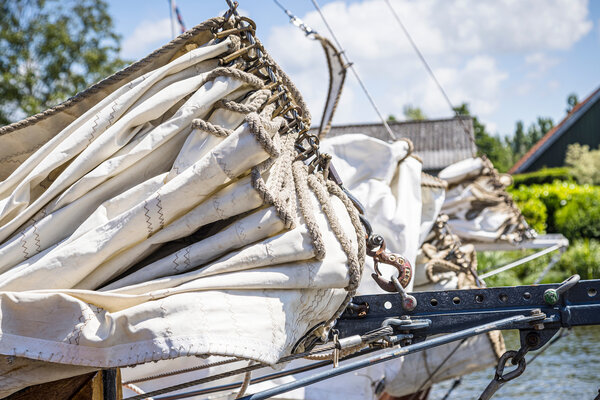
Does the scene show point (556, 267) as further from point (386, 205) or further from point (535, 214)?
point (386, 205)

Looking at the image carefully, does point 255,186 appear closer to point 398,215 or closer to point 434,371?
point 398,215

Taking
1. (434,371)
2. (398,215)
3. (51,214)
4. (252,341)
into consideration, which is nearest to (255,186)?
(252,341)

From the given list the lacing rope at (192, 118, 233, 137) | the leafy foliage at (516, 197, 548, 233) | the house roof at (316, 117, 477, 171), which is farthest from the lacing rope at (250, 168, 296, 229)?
the house roof at (316, 117, 477, 171)

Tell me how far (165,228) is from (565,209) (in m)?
18.0

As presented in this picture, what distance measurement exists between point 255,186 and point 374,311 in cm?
66

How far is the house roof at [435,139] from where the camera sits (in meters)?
28.8

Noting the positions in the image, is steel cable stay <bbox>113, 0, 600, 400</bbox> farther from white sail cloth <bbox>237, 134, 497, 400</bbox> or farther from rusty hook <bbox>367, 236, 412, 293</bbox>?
white sail cloth <bbox>237, 134, 497, 400</bbox>

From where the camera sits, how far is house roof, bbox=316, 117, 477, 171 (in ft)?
94.3

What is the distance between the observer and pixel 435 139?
2989 centimetres

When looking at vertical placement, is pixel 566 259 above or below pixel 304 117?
above

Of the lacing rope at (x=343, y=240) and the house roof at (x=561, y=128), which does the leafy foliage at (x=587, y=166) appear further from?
the lacing rope at (x=343, y=240)

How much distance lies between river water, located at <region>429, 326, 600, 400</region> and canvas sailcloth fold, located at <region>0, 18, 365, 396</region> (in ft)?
20.9

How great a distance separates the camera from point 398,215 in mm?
3705

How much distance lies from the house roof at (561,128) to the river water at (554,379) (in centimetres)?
2213
